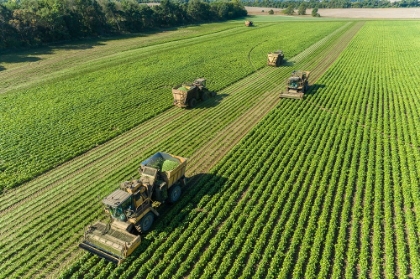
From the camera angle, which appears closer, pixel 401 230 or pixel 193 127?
pixel 401 230

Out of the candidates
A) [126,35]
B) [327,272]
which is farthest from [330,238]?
[126,35]

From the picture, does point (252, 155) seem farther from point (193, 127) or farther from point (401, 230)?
point (401, 230)

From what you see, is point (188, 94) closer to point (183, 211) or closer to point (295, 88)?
point (295, 88)

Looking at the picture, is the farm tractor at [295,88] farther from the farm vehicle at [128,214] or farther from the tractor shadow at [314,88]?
the farm vehicle at [128,214]

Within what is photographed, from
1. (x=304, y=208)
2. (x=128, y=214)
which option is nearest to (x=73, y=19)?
(x=128, y=214)

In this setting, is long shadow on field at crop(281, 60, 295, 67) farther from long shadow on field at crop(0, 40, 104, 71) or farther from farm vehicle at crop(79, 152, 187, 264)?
long shadow on field at crop(0, 40, 104, 71)
